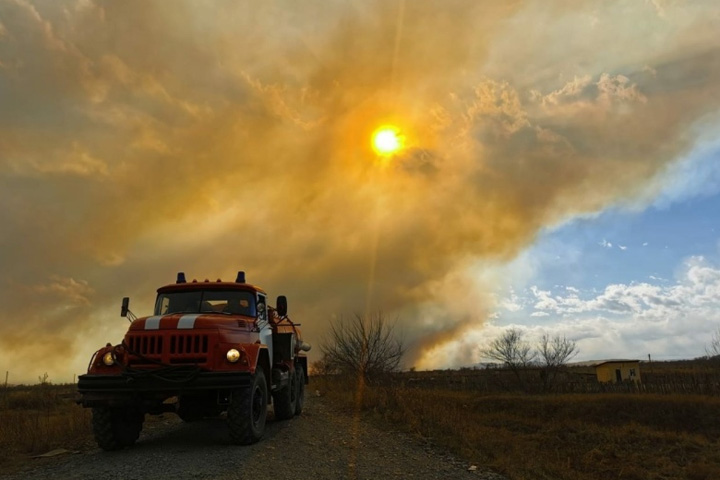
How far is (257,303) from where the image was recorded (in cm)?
1098

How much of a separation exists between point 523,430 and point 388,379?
16.1m

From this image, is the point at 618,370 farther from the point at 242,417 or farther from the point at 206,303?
the point at 242,417

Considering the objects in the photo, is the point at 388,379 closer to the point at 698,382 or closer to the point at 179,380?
the point at 179,380

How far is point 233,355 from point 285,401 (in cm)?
439

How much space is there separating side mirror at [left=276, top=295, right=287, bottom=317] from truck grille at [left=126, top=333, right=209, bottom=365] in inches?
110

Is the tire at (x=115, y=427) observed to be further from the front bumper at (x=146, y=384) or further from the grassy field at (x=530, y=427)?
the grassy field at (x=530, y=427)

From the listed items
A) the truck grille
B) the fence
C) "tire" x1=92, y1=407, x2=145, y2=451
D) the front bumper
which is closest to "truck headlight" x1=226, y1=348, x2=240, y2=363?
the front bumper

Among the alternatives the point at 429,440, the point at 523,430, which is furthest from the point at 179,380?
the point at 523,430

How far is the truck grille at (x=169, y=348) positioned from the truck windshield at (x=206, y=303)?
5.17 feet

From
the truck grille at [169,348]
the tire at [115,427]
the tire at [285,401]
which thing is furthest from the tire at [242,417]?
the tire at [285,401]

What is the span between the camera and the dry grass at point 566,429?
35.1 feet

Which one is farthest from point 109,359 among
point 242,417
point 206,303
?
point 242,417

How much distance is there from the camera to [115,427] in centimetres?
895

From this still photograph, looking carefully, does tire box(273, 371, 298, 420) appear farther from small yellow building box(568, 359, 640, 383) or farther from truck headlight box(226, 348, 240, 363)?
small yellow building box(568, 359, 640, 383)
